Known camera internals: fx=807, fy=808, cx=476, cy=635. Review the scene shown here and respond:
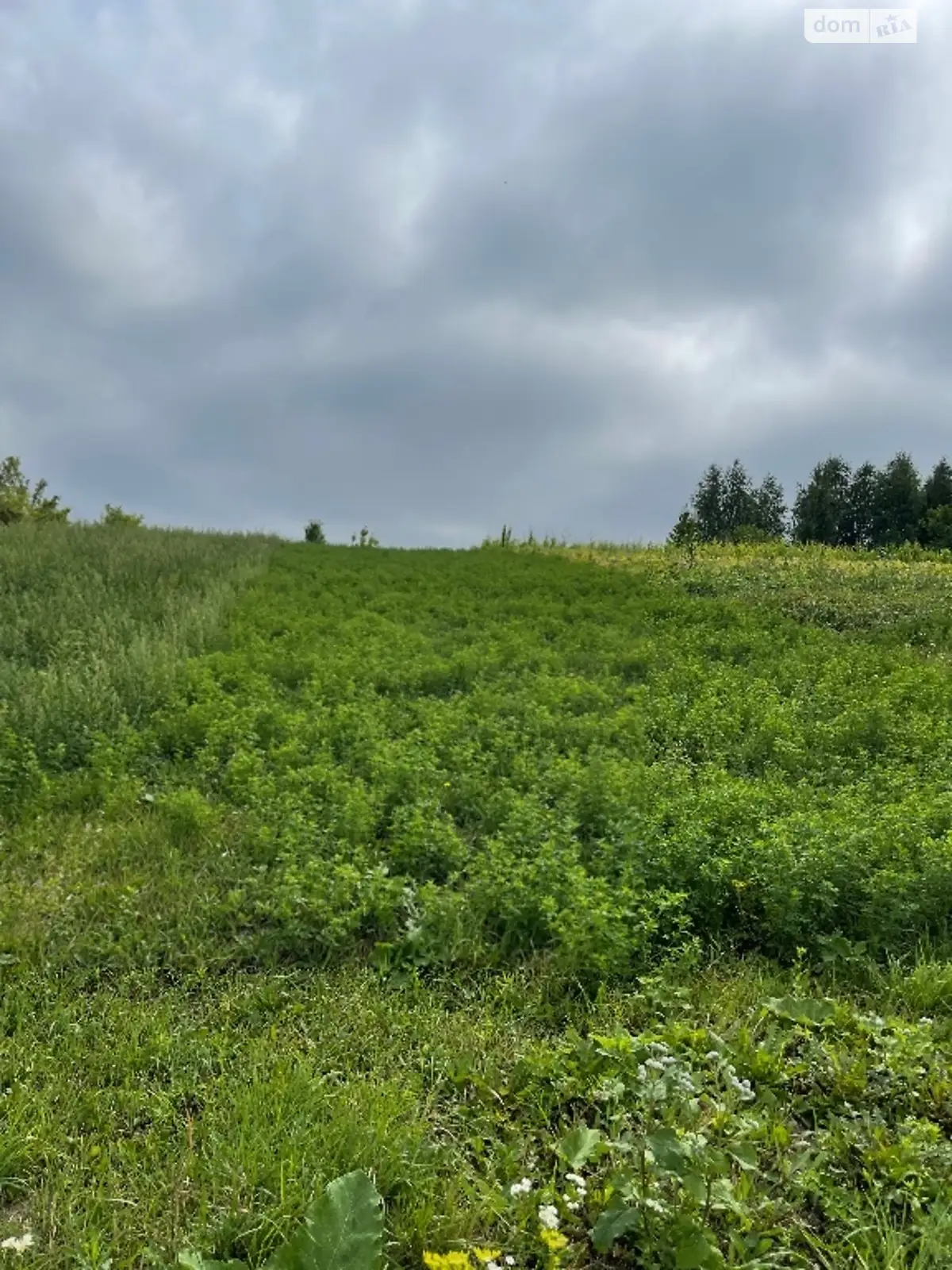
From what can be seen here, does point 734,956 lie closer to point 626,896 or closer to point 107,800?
point 626,896

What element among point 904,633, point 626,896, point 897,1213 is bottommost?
point 897,1213

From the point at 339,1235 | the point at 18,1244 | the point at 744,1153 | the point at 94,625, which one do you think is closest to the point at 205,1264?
the point at 339,1235

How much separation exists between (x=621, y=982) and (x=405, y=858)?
1.56 meters

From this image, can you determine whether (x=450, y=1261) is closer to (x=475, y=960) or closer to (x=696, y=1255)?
(x=696, y=1255)

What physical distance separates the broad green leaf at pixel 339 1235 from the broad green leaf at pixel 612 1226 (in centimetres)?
64

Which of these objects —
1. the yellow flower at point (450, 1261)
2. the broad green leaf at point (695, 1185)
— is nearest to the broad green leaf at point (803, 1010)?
the broad green leaf at point (695, 1185)

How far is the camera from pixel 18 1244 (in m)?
2.23

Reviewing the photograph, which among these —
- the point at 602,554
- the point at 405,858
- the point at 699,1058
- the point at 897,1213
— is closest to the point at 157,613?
the point at 405,858

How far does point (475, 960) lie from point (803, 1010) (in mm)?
1509

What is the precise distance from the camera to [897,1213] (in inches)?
97.5

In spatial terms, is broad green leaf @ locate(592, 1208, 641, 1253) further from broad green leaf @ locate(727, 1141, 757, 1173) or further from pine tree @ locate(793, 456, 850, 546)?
pine tree @ locate(793, 456, 850, 546)

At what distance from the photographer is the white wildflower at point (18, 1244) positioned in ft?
7.33

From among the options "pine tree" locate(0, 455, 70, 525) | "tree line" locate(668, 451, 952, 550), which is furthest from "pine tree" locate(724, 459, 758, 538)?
"pine tree" locate(0, 455, 70, 525)

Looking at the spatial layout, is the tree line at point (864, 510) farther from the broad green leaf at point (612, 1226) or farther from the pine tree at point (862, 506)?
the broad green leaf at point (612, 1226)
